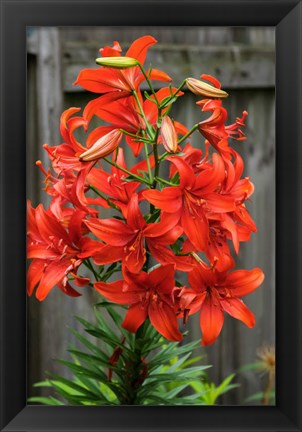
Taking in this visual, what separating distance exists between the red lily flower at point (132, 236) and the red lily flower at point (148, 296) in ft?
0.07

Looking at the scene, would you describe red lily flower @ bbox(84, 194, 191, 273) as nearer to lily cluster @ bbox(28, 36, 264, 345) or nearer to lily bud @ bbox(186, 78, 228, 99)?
lily cluster @ bbox(28, 36, 264, 345)

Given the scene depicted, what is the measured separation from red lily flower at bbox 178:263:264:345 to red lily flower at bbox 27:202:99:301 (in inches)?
7.1

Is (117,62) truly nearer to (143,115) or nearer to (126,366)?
(143,115)

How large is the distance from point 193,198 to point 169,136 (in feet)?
0.33

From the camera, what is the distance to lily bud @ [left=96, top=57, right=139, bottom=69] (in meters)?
1.09

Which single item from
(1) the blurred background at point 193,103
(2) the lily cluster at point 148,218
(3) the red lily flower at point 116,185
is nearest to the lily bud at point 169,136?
(2) the lily cluster at point 148,218

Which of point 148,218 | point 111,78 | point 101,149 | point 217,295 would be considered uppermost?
point 111,78

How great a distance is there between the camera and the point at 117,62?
43.2 inches

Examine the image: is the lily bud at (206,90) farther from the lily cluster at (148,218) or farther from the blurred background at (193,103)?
the blurred background at (193,103)

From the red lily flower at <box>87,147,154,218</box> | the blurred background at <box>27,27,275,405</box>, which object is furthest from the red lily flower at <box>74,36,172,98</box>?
the blurred background at <box>27,27,275,405</box>

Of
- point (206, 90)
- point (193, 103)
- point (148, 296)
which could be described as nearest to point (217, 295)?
point (148, 296)
